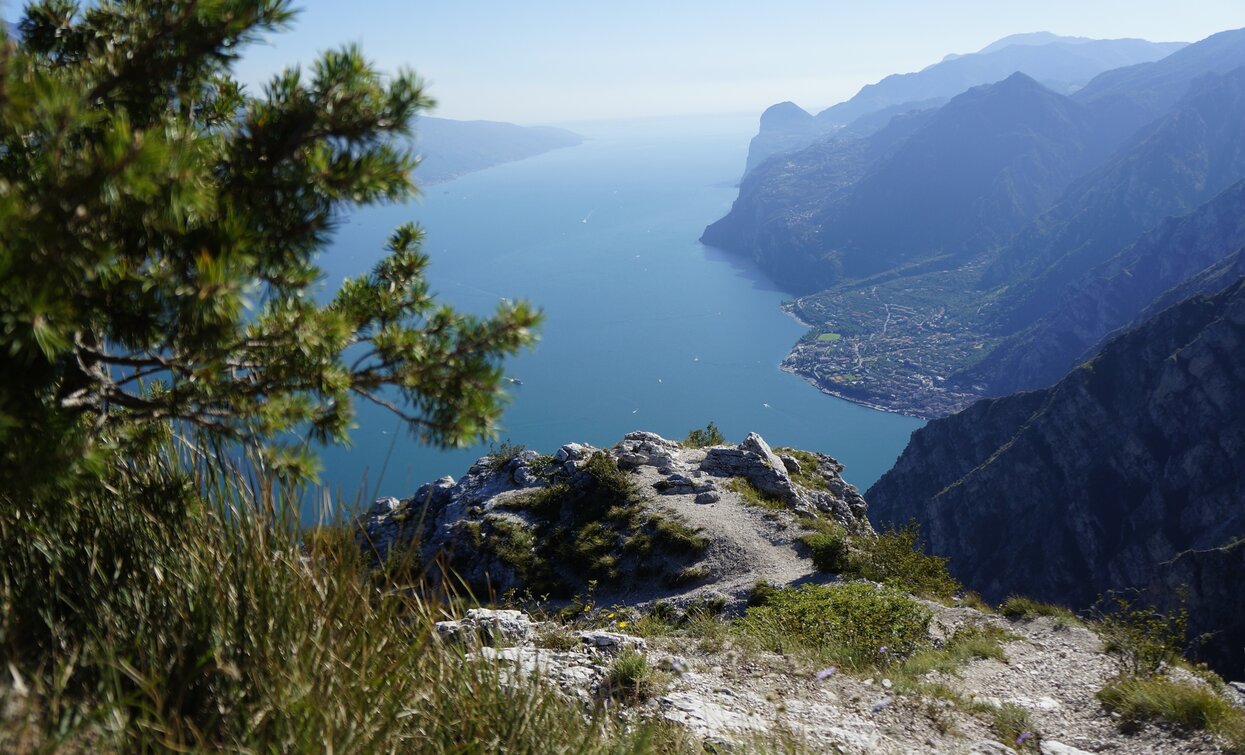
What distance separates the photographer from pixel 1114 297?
135 meters

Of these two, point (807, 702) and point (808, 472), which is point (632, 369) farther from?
point (807, 702)

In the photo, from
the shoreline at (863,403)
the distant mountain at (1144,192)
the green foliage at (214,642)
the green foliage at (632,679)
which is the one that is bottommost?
the shoreline at (863,403)

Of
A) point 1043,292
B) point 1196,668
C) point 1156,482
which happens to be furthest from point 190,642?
point 1043,292

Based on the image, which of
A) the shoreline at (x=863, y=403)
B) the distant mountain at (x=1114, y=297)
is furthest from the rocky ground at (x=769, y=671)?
the distant mountain at (x=1114, y=297)

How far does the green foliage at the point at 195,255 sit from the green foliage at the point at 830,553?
13311mm

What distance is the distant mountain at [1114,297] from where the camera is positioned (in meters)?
127

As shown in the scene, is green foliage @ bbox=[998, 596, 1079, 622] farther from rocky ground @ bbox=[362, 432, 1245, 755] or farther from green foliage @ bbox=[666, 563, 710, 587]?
green foliage @ bbox=[666, 563, 710, 587]

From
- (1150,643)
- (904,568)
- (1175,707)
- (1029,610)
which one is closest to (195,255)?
(1175,707)

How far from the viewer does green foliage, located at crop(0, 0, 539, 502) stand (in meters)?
1.69

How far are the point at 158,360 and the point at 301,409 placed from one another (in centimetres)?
46

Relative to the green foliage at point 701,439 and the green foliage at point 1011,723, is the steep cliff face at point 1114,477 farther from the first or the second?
the green foliage at point 1011,723

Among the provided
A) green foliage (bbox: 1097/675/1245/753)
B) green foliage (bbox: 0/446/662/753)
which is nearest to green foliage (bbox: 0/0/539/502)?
green foliage (bbox: 0/446/662/753)

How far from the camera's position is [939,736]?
5387 millimetres

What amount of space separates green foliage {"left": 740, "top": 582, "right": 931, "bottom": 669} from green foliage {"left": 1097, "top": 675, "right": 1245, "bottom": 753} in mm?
1978
